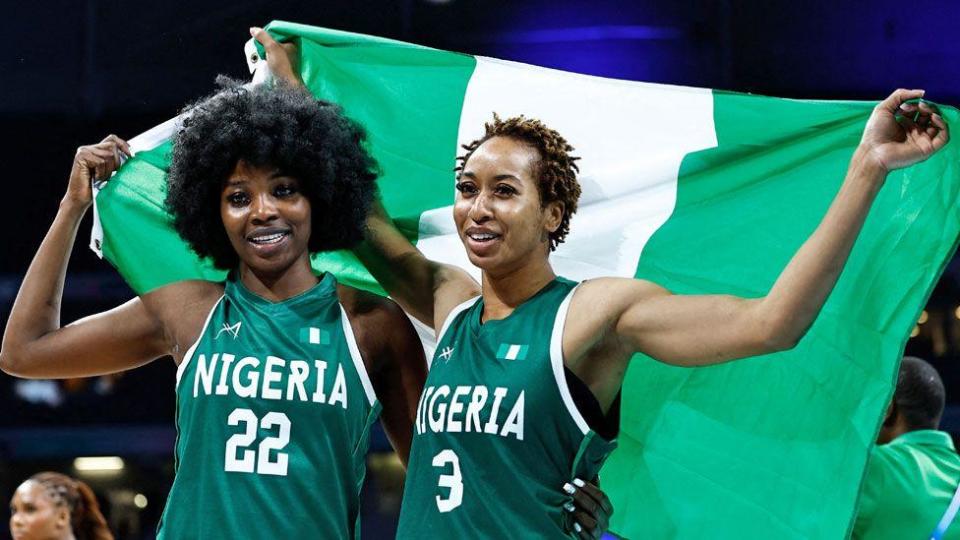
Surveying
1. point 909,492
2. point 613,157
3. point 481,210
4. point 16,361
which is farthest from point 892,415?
point 16,361

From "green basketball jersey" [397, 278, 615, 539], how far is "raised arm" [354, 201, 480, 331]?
12.0 inches

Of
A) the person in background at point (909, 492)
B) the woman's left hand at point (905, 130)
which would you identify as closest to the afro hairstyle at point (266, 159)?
the woman's left hand at point (905, 130)

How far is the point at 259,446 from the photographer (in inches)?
102

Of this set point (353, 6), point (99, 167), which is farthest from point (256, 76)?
point (353, 6)

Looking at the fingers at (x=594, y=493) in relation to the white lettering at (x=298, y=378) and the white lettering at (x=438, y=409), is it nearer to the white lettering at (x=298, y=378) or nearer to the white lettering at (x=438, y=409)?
the white lettering at (x=438, y=409)

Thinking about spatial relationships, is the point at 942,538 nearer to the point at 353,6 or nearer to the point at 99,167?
the point at 99,167

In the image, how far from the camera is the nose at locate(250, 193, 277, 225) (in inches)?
107

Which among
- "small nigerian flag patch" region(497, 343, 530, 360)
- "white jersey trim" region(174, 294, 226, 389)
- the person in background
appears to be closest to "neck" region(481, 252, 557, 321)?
"small nigerian flag patch" region(497, 343, 530, 360)

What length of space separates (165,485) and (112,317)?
7.91m

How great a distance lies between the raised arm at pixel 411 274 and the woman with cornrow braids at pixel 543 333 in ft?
0.52

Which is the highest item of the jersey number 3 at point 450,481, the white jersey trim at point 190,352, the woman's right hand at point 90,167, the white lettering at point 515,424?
the woman's right hand at point 90,167

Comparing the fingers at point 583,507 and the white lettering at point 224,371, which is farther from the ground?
the white lettering at point 224,371

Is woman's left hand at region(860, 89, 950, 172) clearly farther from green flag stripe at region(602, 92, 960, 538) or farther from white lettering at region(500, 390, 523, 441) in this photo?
white lettering at region(500, 390, 523, 441)

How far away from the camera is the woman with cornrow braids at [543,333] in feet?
7.39
